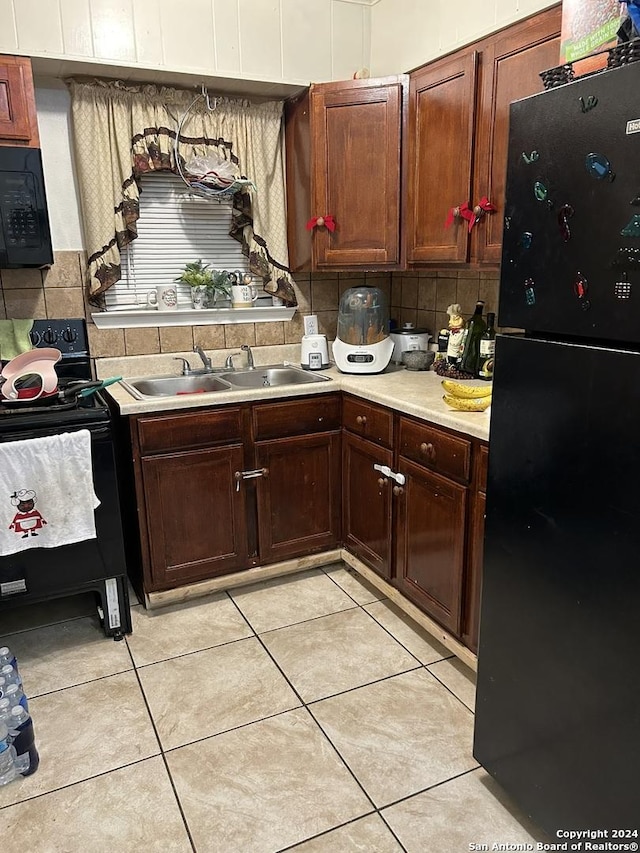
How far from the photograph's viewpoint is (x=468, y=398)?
2119 millimetres

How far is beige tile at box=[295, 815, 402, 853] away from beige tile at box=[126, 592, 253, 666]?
93 cm

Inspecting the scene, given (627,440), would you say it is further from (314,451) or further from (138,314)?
(138,314)

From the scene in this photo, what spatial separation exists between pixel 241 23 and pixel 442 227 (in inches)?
49.1

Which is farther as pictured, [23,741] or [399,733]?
[399,733]

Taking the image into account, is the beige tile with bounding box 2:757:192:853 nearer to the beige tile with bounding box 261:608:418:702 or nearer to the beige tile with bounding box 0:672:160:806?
the beige tile with bounding box 0:672:160:806

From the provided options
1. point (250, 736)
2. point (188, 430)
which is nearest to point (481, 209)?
point (188, 430)

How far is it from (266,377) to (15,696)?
68.3 inches

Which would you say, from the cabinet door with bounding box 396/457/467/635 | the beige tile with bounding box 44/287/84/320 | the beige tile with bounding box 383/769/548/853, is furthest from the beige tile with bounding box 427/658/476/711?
the beige tile with bounding box 44/287/84/320

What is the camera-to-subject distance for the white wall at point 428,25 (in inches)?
85.2

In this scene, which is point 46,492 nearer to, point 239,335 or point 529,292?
point 239,335

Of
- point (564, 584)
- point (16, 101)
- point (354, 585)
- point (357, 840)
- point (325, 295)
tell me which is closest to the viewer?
point (564, 584)

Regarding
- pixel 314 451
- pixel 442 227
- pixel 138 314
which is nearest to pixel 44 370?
pixel 138 314

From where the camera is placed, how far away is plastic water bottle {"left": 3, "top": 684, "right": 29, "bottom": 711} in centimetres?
182

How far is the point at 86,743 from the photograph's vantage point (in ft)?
6.22
